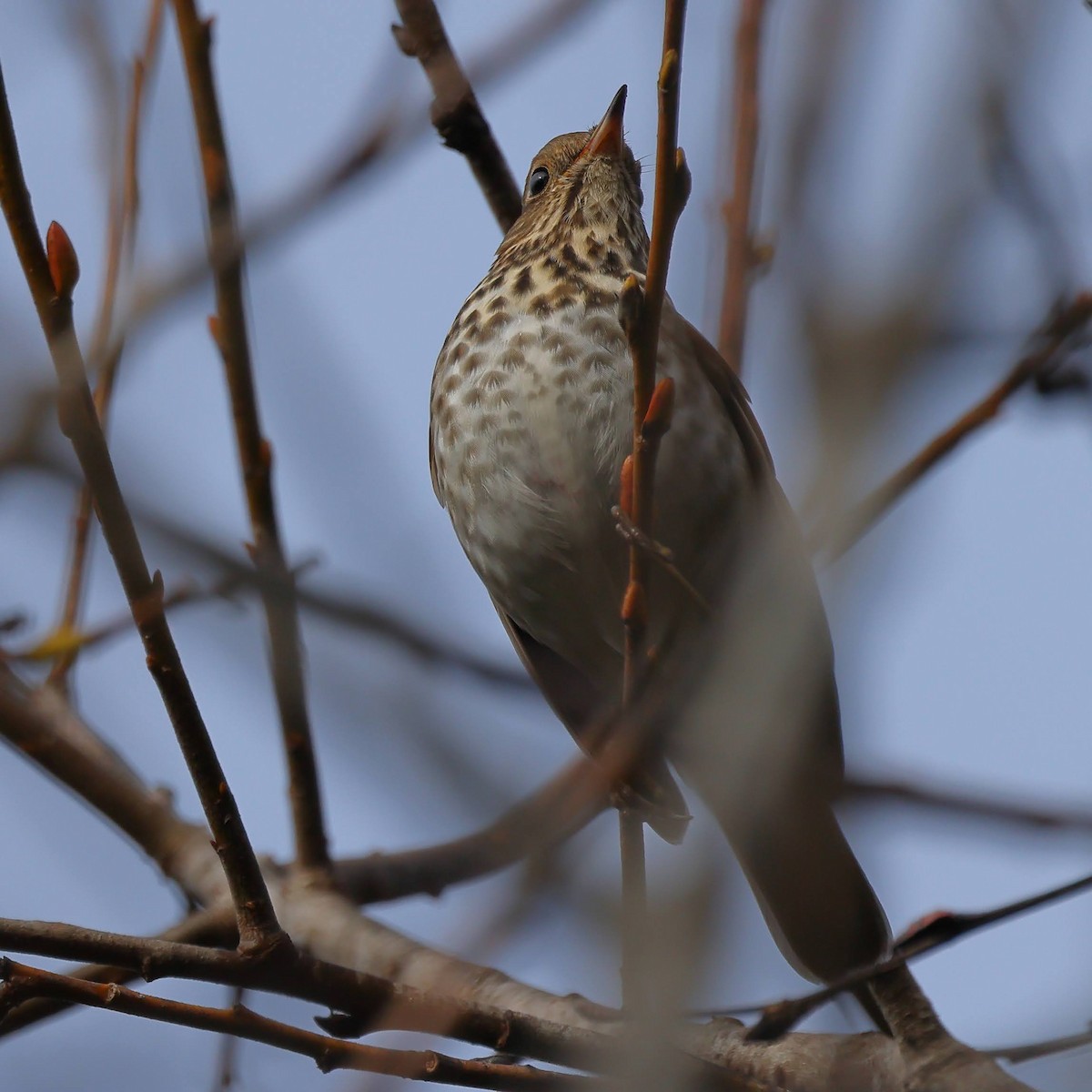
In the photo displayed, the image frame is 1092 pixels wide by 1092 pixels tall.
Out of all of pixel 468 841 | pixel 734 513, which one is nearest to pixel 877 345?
pixel 468 841

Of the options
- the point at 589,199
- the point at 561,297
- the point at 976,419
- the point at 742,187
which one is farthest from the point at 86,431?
the point at 589,199

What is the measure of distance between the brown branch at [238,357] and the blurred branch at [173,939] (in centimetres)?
43

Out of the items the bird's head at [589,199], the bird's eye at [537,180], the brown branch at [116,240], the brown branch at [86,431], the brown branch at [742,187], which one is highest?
the bird's eye at [537,180]

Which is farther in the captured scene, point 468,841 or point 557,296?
point 557,296

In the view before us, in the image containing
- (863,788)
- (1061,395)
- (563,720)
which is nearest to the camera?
(863,788)

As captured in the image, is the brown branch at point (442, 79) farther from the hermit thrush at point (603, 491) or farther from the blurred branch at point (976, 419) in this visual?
the blurred branch at point (976, 419)

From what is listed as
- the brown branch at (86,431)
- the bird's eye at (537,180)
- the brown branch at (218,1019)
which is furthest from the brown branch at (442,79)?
the brown branch at (218,1019)

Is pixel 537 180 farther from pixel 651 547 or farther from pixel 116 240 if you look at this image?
pixel 651 547

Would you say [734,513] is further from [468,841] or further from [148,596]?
[148,596]

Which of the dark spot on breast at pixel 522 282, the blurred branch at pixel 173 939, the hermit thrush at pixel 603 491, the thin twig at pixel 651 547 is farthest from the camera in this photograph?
the dark spot on breast at pixel 522 282

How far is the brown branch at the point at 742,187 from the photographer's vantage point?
346cm

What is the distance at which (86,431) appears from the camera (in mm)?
1991

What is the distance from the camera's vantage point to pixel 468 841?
3287mm

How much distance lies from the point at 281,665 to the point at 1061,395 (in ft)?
5.08
